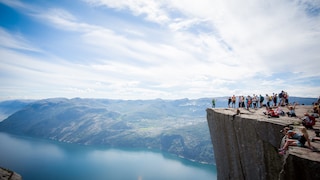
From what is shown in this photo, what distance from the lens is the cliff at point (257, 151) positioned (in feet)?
22.0

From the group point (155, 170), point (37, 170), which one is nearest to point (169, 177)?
point (155, 170)

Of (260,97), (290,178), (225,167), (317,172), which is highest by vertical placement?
(260,97)

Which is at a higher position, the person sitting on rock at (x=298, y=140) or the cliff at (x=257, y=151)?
the person sitting on rock at (x=298, y=140)

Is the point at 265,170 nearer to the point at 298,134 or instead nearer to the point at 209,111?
the point at 298,134

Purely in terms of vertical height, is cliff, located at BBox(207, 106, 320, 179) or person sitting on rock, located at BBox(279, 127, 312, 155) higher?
person sitting on rock, located at BBox(279, 127, 312, 155)

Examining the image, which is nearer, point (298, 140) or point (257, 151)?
point (298, 140)

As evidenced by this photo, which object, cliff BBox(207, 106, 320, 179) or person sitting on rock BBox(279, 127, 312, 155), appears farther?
person sitting on rock BBox(279, 127, 312, 155)

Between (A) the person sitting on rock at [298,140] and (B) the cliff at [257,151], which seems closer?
(B) the cliff at [257,151]

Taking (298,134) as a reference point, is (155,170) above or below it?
below

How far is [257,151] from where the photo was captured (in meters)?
13.0

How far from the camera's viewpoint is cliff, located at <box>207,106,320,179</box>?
22.0ft

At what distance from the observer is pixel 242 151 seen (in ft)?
50.8

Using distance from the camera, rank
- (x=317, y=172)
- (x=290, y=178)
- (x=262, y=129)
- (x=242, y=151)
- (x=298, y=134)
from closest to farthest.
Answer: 1. (x=317, y=172)
2. (x=290, y=178)
3. (x=298, y=134)
4. (x=262, y=129)
5. (x=242, y=151)

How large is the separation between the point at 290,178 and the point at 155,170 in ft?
507
